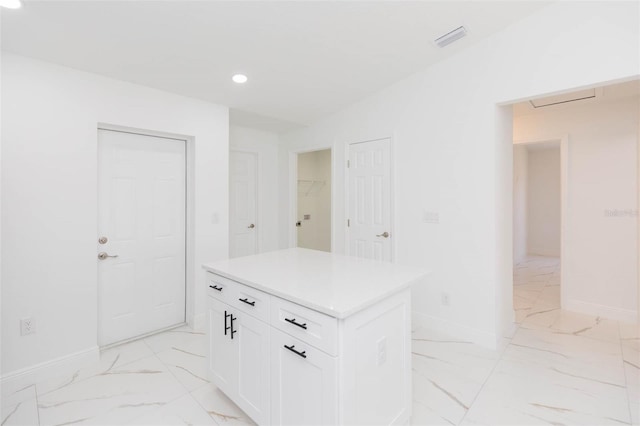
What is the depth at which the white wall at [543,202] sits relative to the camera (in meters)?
6.86

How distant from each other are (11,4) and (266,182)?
3.26m

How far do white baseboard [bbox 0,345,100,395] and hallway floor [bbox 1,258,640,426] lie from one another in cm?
5

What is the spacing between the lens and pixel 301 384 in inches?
56.6

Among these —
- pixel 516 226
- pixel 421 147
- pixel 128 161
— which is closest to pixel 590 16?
pixel 421 147

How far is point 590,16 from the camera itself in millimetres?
2213

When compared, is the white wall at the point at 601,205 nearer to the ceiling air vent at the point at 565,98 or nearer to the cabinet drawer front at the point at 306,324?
the ceiling air vent at the point at 565,98

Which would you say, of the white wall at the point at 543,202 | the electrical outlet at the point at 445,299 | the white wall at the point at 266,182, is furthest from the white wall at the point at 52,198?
the white wall at the point at 543,202

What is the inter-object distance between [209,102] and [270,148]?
1.60 meters

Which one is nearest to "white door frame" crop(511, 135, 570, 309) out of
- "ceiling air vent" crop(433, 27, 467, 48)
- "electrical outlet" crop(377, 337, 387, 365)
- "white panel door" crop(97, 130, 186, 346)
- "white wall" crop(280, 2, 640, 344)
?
"white wall" crop(280, 2, 640, 344)

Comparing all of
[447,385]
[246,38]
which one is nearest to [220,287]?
[447,385]

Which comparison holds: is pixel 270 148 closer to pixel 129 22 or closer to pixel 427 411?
pixel 129 22

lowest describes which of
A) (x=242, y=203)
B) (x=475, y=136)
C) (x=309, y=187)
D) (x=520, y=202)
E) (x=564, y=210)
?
(x=564, y=210)

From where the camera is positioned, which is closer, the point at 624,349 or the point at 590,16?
the point at 590,16

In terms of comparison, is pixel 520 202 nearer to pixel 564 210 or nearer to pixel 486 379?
pixel 564 210
